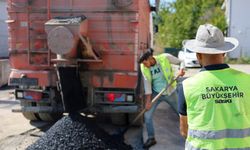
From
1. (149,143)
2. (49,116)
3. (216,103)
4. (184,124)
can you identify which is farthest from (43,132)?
(216,103)

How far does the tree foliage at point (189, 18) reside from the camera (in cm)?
3214

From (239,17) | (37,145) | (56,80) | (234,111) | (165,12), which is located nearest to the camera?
(234,111)

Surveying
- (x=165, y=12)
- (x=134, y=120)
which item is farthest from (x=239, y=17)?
(x=134, y=120)

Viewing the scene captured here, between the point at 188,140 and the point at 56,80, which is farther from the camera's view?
the point at 56,80

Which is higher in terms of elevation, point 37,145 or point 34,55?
point 34,55

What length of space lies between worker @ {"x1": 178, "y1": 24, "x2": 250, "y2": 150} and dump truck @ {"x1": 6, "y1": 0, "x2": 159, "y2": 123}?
13.0 ft

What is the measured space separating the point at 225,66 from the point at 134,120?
4843 millimetres

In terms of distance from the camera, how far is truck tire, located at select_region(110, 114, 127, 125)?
7462mm

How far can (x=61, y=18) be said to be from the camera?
A: 6.54 meters

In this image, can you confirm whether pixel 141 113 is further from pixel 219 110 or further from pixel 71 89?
pixel 219 110

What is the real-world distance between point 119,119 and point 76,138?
1.50 metres

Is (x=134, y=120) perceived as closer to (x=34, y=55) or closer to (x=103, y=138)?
(x=103, y=138)

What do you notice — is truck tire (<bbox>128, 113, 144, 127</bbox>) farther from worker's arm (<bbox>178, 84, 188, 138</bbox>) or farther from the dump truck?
worker's arm (<bbox>178, 84, 188, 138</bbox>)

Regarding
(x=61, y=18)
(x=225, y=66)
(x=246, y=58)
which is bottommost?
(x=246, y=58)
